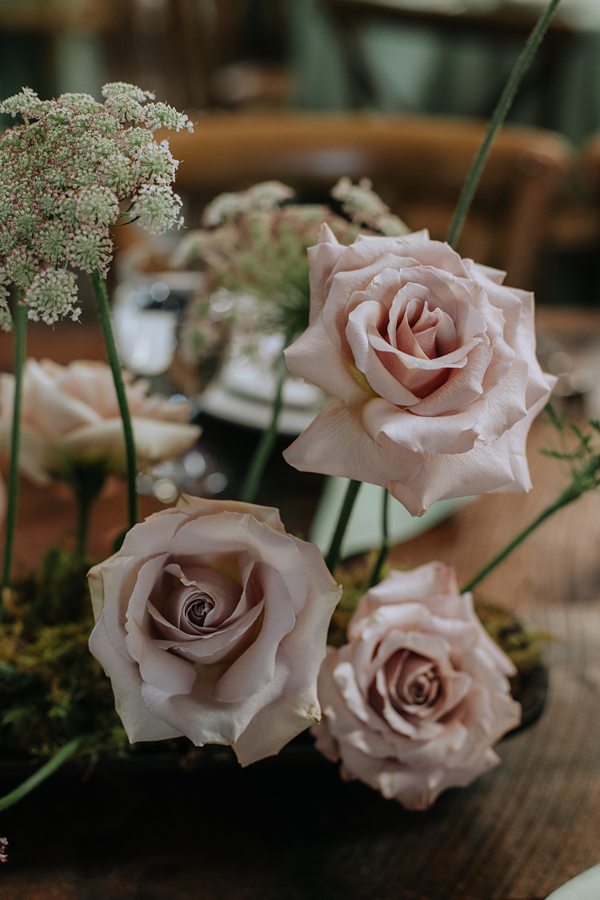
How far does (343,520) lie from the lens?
1.20 ft

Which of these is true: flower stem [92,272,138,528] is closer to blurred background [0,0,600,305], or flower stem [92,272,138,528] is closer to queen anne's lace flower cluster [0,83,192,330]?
queen anne's lace flower cluster [0,83,192,330]

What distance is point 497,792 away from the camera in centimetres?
44

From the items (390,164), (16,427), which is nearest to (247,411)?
(16,427)

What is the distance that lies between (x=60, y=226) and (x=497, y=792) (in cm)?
32

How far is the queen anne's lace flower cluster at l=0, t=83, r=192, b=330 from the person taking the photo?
28 centimetres

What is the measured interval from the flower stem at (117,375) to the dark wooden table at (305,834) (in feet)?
0.41

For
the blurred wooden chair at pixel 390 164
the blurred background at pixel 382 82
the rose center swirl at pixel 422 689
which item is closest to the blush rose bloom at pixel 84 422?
the rose center swirl at pixel 422 689

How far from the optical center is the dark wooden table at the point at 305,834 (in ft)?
1.28


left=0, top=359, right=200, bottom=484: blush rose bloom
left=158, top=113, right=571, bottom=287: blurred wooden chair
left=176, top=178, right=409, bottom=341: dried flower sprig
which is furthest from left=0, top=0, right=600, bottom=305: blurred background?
left=0, top=359, right=200, bottom=484: blush rose bloom

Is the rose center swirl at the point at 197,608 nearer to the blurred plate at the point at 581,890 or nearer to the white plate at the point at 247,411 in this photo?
the blurred plate at the point at 581,890

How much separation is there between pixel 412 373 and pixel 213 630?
0.10 meters

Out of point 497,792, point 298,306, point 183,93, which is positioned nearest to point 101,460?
point 298,306

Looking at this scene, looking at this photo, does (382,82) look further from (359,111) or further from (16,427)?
(16,427)

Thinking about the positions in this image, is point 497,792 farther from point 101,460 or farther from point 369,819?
point 101,460
